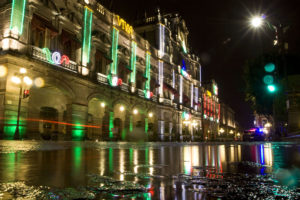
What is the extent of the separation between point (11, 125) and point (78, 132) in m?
5.64

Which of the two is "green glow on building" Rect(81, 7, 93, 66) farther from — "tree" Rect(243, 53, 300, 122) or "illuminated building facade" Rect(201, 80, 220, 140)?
"illuminated building facade" Rect(201, 80, 220, 140)

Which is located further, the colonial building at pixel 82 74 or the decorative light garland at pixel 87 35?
the decorative light garland at pixel 87 35

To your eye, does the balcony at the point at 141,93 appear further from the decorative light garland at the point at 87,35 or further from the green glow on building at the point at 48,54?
the green glow on building at the point at 48,54

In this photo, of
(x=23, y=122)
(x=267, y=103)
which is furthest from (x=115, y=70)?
(x=267, y=103)

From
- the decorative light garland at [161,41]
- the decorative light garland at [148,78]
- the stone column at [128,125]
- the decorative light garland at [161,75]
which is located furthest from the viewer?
the decorative light garland at [161,41]

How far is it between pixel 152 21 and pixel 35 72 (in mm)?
23690

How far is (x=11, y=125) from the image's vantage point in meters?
13.9

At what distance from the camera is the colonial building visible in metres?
14.8

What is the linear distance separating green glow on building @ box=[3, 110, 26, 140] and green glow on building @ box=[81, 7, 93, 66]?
25.6 ft

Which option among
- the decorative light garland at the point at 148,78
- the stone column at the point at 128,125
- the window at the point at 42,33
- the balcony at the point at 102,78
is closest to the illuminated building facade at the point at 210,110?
the decorative light garland at the point at 148,78

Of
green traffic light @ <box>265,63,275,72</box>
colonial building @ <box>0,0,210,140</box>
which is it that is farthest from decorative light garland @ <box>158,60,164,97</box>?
green traffic light @ <box>265,63,275,72</box>

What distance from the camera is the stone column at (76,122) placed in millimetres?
18531

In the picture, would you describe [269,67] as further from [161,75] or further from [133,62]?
[133,62]

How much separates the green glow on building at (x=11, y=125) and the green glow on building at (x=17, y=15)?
512 cm
